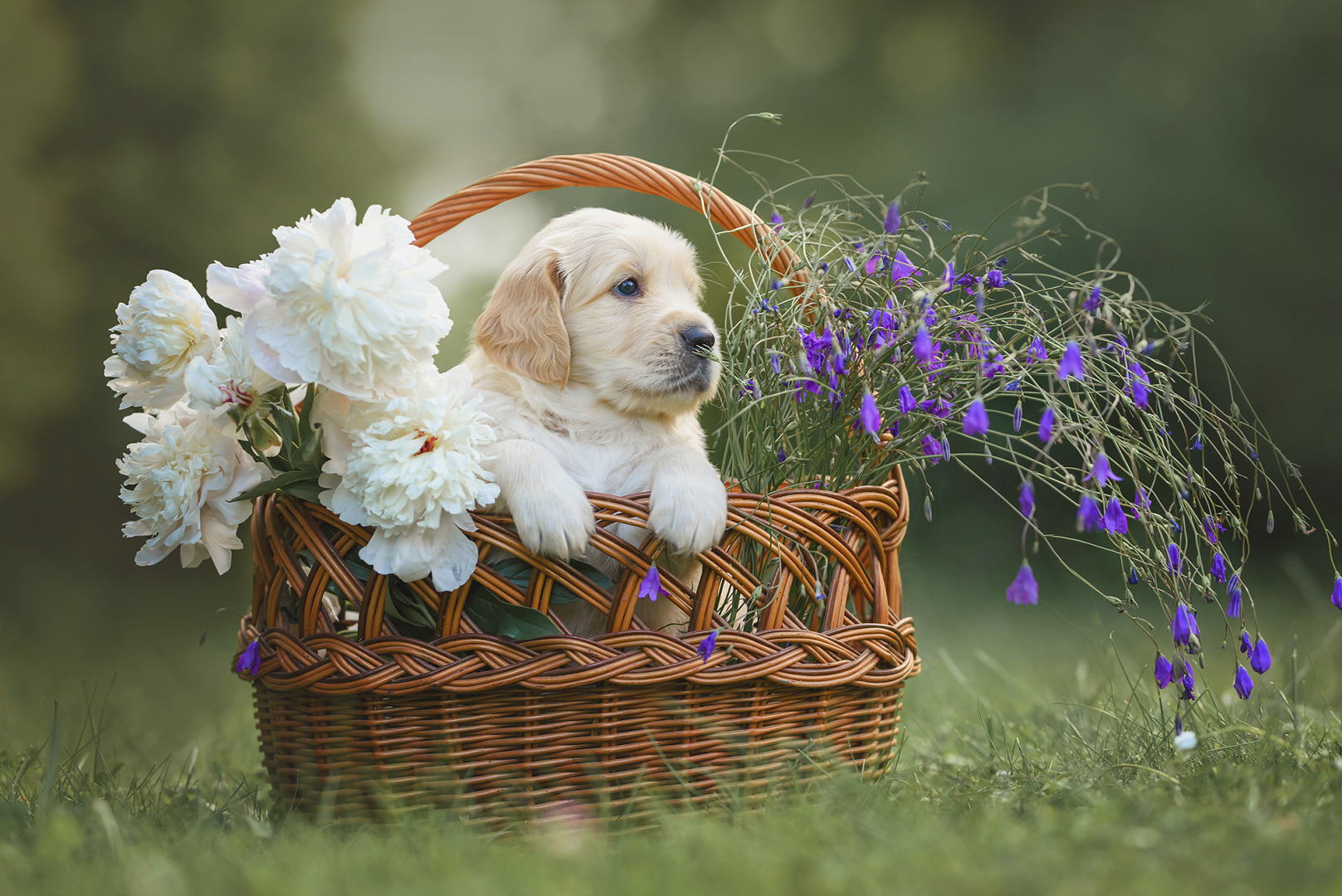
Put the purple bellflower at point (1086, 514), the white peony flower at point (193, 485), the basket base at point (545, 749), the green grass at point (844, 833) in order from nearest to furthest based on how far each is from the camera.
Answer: the green grass at point (844, 833) < the purple bellflower at point (1086, 514) < the basket base at point (545, 749) < the white peony flower at point (193, 485)

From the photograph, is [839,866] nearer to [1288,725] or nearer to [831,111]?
[1288,725]

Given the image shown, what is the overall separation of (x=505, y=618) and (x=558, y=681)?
0.15 metres

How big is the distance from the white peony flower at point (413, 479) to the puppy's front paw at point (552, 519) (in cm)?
6

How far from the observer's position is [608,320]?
2.12m

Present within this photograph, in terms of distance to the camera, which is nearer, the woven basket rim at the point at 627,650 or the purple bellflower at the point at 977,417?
the purple bellflower at the point at 977,417

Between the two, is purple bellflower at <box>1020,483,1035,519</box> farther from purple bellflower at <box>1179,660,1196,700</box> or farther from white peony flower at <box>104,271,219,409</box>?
white peony flower at <box>104,271,219,409</box>

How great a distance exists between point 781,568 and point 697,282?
0.80 m

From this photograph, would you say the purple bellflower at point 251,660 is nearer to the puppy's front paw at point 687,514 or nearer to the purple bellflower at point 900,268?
the puppy's front paw at point 687,514

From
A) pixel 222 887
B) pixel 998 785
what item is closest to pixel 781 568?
→ pixel 998 785

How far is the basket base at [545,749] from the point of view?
67.0 inches

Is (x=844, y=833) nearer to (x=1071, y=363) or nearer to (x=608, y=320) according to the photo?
(x=1071, y=363)

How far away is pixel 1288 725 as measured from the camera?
230cm

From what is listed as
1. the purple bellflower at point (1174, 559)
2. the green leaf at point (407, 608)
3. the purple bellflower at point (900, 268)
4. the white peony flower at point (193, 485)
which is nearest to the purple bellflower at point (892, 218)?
the purple bellflower at point (900, 268)

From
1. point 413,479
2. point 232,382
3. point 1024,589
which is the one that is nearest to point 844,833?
point 1024,589
